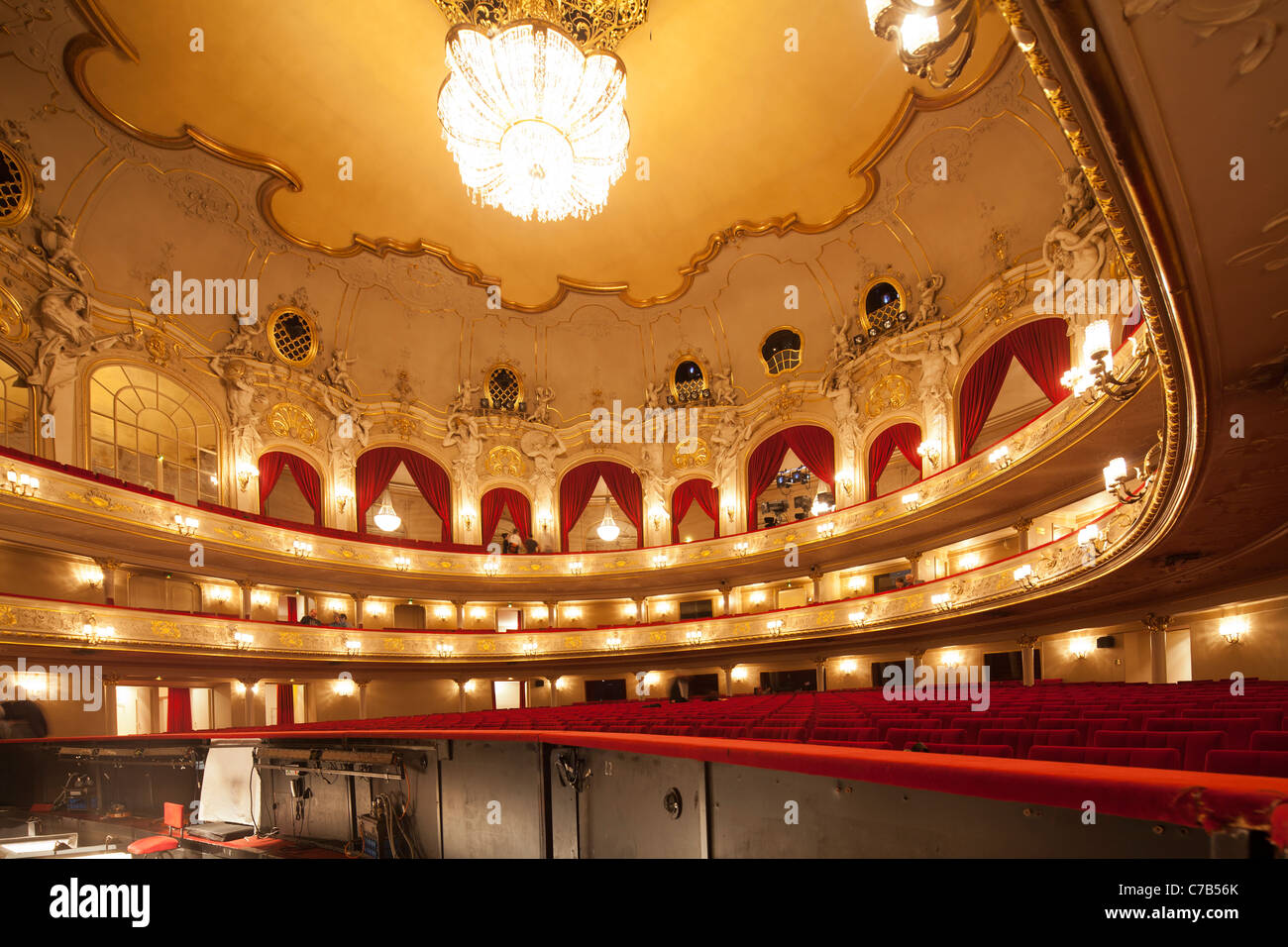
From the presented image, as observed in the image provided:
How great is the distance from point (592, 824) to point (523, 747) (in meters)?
0.57

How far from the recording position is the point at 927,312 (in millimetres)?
15977

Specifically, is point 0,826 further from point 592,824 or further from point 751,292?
point 751,292

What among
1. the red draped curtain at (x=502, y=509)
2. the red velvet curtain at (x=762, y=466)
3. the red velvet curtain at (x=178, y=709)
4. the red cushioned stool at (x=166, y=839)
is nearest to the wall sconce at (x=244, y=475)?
the red velvet curtain at (x=178, y=709)

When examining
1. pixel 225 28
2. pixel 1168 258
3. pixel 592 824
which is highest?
pixel 225 28

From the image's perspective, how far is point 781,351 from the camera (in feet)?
64.1

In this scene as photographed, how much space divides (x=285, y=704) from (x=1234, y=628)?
1957 cm

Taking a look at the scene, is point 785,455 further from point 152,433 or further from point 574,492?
point 152,433

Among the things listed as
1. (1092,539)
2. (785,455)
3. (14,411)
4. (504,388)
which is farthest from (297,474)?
(1092,539)

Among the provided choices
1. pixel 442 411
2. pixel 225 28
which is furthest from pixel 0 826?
pixel 442 411

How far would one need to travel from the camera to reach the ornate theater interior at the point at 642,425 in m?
2.63

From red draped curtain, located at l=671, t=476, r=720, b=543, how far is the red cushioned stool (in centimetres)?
1597

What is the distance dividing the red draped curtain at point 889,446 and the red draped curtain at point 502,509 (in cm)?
1021
